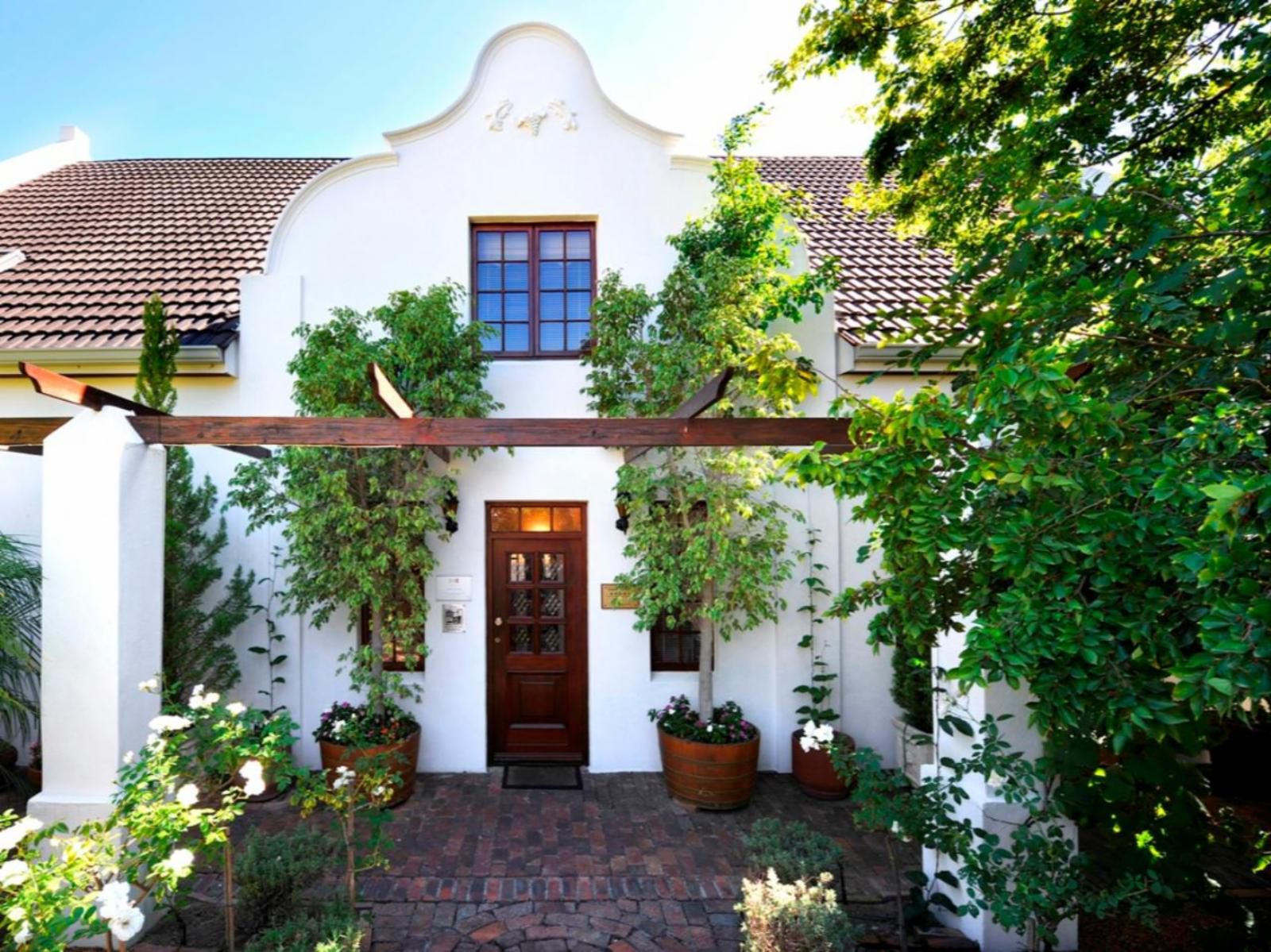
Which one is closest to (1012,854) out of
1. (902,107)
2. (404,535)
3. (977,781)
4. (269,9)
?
(977,781)

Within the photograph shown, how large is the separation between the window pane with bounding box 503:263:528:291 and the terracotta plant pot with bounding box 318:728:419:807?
14.7 ft

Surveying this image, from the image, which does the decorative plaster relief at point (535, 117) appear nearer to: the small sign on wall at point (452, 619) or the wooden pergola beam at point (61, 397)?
the wooden pergola beam at point (61, 397)

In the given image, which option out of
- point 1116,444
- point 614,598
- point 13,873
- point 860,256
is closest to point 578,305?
point 614,598

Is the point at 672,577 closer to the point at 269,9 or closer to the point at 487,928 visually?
the point at 487,928

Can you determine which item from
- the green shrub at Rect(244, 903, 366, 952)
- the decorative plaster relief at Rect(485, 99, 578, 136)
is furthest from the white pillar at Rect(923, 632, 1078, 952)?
the decorative plaster relief at Rect(485, 99, 578, 136)

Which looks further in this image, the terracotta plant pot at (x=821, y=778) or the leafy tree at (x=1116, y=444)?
the terracotta plant pot at (x=821, y=778)

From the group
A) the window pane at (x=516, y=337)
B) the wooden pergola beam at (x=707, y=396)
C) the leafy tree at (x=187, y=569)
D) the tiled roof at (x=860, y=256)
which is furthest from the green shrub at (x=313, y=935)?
the tiled roof at (x=860, y=256)

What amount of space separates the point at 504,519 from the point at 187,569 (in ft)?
9.64

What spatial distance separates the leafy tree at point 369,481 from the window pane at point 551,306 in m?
0.88

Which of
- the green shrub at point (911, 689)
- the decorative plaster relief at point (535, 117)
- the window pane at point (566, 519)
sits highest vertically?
the decorative plaster relief at point (535, 117)

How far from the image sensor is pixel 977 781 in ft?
11.4

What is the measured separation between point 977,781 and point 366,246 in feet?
22.3

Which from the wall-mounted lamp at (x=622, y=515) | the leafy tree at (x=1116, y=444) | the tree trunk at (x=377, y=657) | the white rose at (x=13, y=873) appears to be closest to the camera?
the leafy tree at (x=1116, y=444)

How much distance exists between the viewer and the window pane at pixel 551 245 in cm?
628
